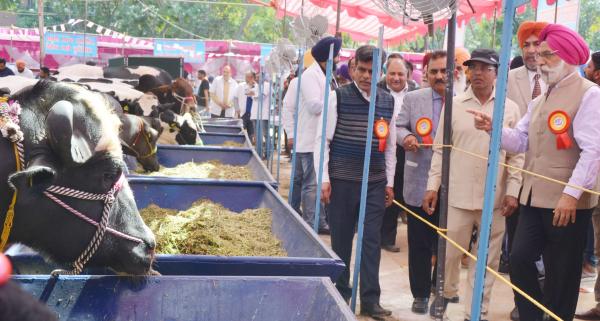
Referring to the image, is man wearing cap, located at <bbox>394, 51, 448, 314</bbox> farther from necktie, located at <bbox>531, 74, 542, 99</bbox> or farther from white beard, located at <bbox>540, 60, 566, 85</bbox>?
white beard, located at <bbox>540, 60, 566, 85</bbox>

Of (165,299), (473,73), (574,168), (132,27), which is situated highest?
(132,27)

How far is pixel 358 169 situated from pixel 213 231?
1.34 metres

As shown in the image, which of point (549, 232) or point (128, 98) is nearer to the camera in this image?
point (549, 232)

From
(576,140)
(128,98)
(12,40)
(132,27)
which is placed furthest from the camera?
(132,27)

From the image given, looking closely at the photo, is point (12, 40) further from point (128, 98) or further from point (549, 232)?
point (549, 232)

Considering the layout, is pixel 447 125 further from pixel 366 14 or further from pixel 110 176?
pixel 366 14

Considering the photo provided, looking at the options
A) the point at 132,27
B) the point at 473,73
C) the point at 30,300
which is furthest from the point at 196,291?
the point at 132,27

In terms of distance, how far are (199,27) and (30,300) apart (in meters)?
35.5

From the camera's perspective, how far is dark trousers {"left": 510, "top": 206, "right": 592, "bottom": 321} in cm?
396

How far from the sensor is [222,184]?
17.9 ft

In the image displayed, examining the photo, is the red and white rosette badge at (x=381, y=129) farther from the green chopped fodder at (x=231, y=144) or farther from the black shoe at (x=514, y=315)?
the green chopped fodder at (x=231, y=144)

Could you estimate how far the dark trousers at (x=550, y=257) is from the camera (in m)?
3.96

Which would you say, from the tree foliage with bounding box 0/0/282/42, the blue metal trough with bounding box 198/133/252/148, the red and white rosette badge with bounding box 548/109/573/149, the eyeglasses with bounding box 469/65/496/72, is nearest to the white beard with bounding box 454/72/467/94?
the eyeglasses with bounding box 469/65/496/72

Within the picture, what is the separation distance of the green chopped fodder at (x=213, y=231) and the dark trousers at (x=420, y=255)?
1091 mm
